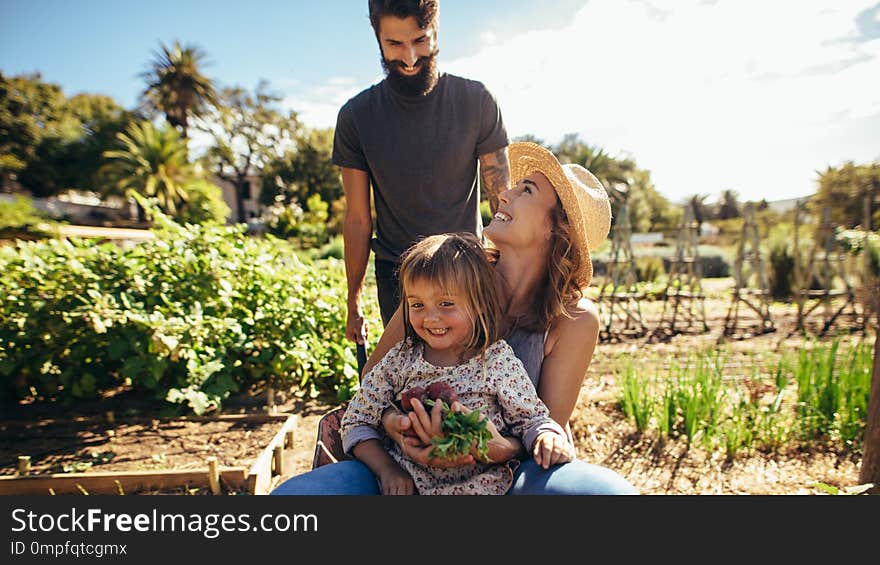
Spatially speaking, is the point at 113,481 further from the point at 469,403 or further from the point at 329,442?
the point at 469,403

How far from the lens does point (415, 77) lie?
7.11ft

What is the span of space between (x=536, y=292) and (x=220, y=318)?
292 cm

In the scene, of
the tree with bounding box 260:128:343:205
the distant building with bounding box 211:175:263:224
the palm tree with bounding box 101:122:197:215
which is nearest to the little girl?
the palm tree with bounding box 101:122:197:215

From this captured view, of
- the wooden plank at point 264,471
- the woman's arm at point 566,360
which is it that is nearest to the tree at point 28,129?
the wooden plank at point 264,471

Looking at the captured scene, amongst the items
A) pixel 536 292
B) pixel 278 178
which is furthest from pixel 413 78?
pixel 278 178

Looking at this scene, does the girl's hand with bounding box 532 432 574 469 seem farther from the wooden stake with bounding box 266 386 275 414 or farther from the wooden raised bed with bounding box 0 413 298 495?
the wooden stake with bounding box 266 386 275 414

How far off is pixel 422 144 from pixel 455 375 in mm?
1135

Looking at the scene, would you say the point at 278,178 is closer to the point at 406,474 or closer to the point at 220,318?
the point at 220,318

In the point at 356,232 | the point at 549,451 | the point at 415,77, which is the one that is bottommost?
the point at 549,451

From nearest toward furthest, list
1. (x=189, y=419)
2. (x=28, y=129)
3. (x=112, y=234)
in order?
(x=189, y=419) < (x=112, y=234) < (x=28, y=129)

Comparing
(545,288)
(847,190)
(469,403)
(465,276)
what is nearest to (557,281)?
(545,288)

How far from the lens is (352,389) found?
402 centimetres

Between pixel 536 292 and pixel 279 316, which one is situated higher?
pixel 536 292

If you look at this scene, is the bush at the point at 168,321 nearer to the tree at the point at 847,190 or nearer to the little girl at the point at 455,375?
the little girl at the point at 455,375
